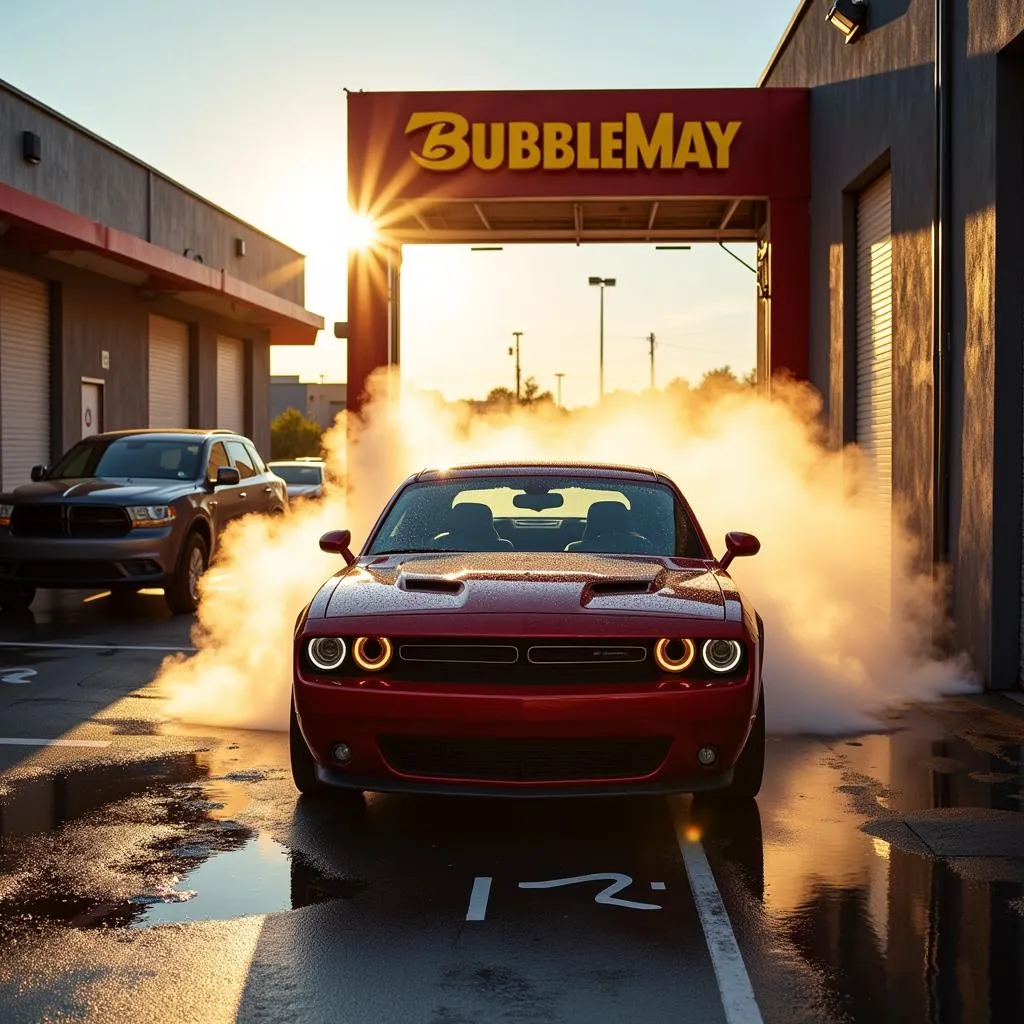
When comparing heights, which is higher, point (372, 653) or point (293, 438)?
point (293, 438)

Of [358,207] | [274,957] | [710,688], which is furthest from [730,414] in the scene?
[274,957]

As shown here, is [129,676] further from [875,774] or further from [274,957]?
[274,957]

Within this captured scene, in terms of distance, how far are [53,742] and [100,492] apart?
6065 mm

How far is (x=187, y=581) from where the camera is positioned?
1323 cm

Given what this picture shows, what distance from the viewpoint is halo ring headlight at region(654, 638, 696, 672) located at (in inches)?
206

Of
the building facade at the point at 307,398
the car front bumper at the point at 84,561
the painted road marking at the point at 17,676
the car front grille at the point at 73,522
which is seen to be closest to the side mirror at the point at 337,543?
the painted road marking at the point at 17,676

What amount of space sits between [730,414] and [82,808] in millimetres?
11221

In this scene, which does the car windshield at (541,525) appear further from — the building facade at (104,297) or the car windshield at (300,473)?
the car windshield at (300,473)

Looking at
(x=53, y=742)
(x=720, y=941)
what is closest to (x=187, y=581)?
(x=53, y=742)

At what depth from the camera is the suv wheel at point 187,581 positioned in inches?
517

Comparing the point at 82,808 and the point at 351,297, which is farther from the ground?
the point at 351,297

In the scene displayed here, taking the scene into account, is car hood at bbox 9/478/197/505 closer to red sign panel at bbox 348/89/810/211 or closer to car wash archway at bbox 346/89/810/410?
car wash archway at bbox 346/89/810/410

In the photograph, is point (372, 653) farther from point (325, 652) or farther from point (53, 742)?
point (53, 742)

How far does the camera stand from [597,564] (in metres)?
6.14
